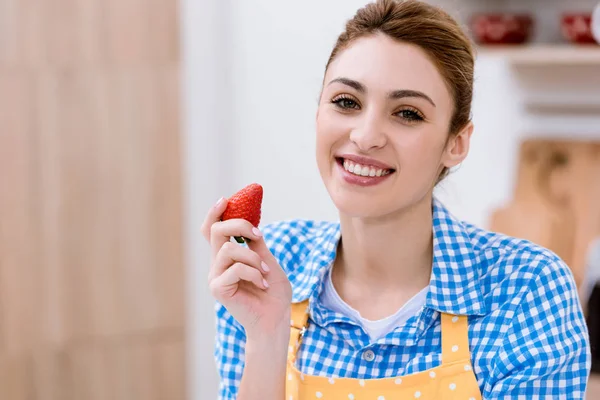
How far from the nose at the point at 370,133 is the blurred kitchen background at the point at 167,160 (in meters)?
0.99

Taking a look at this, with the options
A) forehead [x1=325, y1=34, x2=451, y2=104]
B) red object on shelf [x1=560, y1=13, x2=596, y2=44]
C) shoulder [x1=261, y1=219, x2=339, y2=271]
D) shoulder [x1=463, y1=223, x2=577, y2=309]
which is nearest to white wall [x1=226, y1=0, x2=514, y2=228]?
red object on shelf [x1=560, y1=13, x2=596, y2=44]

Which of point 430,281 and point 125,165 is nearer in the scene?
point 430,281

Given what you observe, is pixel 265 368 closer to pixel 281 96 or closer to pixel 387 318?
pixel 387 318

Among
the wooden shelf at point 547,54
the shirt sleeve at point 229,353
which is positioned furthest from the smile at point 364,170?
the wooden shelf at point 547,54

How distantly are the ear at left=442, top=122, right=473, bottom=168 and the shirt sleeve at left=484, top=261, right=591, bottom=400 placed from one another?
0.74 feet

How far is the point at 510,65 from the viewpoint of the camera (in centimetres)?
225

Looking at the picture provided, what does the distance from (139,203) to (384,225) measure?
57.2 inches

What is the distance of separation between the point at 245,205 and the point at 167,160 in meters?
1.49

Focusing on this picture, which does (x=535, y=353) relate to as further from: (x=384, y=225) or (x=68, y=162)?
(x=68, y=162)

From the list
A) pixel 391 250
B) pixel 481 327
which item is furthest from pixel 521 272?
pixel 391 250

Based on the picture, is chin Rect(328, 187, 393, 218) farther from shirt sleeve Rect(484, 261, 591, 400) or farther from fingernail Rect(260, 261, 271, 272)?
shirt sleeve Rect(484, 261, 591, 400)

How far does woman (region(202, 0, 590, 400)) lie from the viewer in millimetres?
1305

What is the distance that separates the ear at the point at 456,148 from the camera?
140cm

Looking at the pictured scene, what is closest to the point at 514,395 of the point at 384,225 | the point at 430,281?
the point at 430,281
